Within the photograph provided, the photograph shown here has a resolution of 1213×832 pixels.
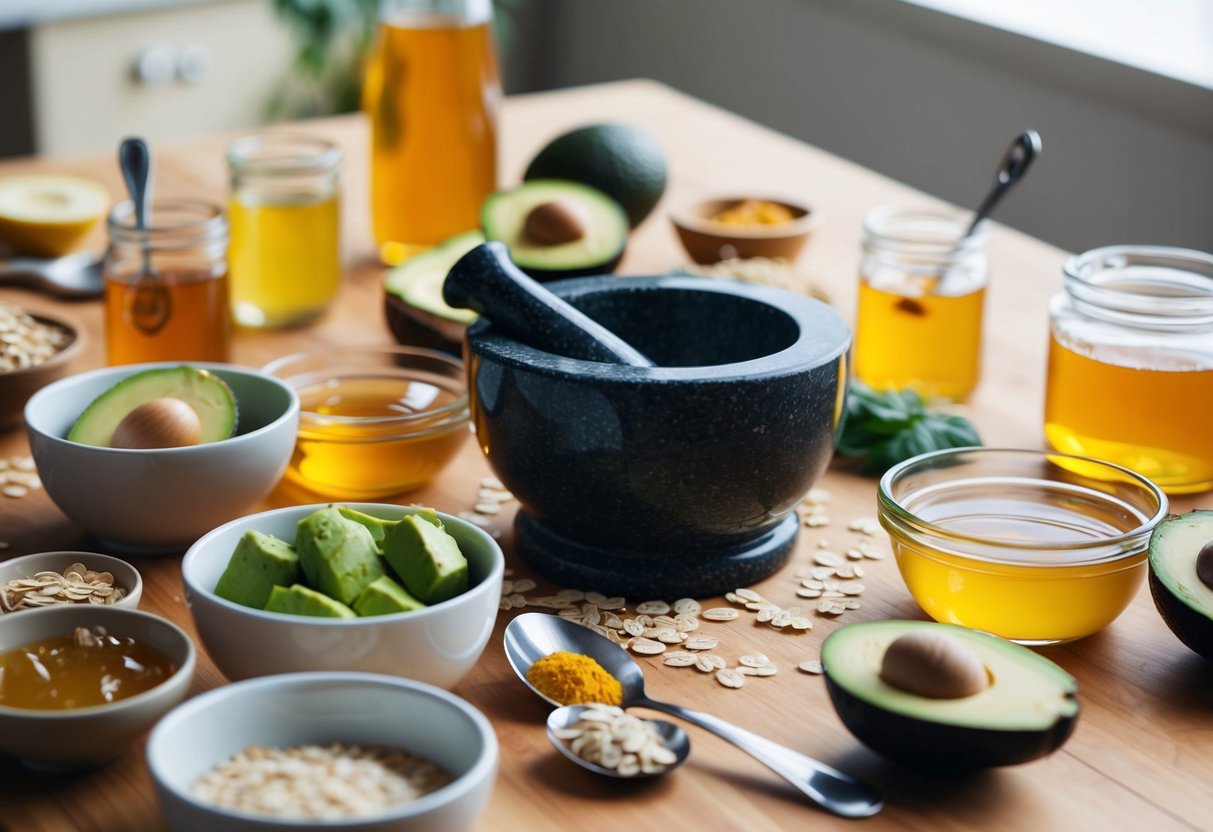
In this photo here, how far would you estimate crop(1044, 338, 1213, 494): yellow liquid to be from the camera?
1.22m

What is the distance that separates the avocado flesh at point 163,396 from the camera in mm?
1139

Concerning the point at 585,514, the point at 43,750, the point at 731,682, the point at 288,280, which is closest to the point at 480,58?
the point at 288,280

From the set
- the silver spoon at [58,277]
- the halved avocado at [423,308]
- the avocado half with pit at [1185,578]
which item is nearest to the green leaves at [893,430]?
the avocado half with pit at [1185,578]

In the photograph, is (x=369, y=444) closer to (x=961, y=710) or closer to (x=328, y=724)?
(x=328, y=724)

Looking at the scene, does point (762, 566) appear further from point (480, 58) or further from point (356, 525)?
point (480, 58)

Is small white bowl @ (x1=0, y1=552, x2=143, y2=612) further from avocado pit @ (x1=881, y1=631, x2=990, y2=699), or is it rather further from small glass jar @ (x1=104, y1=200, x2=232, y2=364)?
avocado pit @ (x1=881, y1=631, x2=990, y2=699)

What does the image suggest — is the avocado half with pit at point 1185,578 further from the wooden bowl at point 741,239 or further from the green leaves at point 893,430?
the wooden bowl at point 741,239

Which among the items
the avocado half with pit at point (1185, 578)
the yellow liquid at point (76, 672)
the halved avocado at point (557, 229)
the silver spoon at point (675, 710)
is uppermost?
the halved avocado at point (557, 229)

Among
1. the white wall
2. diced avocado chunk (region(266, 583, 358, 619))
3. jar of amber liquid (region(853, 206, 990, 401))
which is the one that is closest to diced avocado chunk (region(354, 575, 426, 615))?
diced avocado chunk (region(266, 583, 358, 619))

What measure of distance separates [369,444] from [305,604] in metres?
0.35

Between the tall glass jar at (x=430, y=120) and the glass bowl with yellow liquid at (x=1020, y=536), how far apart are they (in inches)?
34.1

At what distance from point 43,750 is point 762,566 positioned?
54cm

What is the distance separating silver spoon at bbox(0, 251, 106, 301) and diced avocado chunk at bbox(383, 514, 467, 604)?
A: 3.03 ft

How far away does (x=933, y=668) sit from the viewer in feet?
2.70
